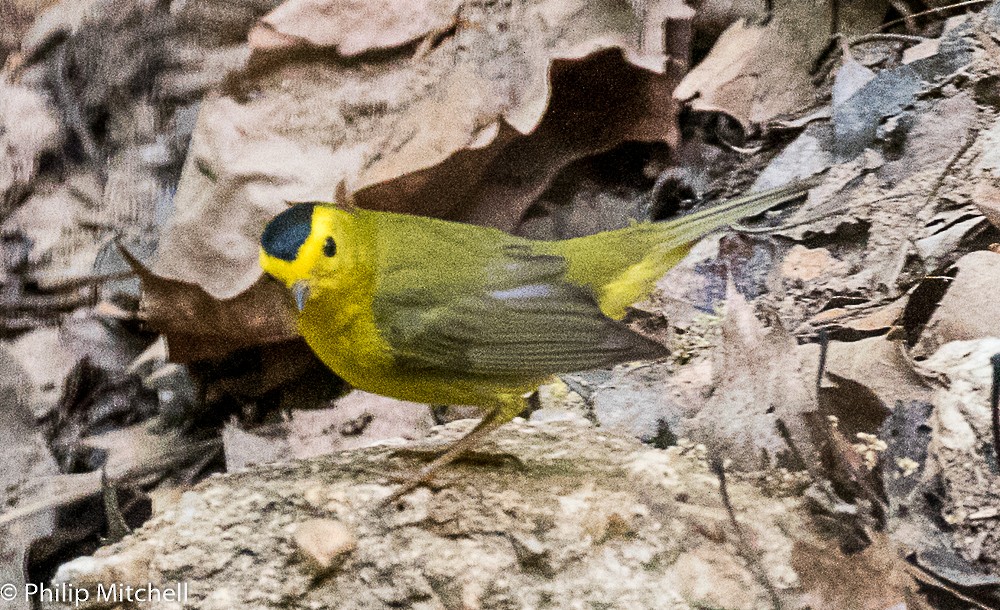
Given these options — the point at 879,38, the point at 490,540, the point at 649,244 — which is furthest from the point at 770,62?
the point at 490,540

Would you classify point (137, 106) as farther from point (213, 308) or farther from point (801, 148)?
point (801, 148)

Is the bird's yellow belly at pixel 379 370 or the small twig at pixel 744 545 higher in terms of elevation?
the bird's yellow belly at pixel 379 370

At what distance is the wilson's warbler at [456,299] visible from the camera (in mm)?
1183

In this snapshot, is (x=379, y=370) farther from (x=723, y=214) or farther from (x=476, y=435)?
(x=723, y=214)

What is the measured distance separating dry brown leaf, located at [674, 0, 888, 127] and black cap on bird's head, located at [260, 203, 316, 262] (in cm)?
68

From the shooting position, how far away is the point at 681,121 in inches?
55.7

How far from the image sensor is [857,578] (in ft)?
3.25

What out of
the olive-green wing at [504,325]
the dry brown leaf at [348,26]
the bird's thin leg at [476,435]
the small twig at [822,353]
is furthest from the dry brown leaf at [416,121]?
the small twig at [822,353]

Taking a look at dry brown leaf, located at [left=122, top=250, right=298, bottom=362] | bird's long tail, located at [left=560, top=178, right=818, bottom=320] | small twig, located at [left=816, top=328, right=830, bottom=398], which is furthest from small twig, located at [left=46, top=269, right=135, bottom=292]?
small twig, located at [left=816, top=328, right=830, bottom=398]

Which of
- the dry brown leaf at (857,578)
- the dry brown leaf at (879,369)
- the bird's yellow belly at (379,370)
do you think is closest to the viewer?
the dry brown leaf at (857,578)

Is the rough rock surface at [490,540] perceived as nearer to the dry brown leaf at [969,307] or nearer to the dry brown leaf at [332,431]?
the dry brown leaf at [332,431]

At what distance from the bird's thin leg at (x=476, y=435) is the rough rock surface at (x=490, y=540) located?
2cm

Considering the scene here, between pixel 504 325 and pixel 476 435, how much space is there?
0.18m

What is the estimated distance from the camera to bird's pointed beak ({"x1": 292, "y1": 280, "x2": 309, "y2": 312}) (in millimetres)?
1162
